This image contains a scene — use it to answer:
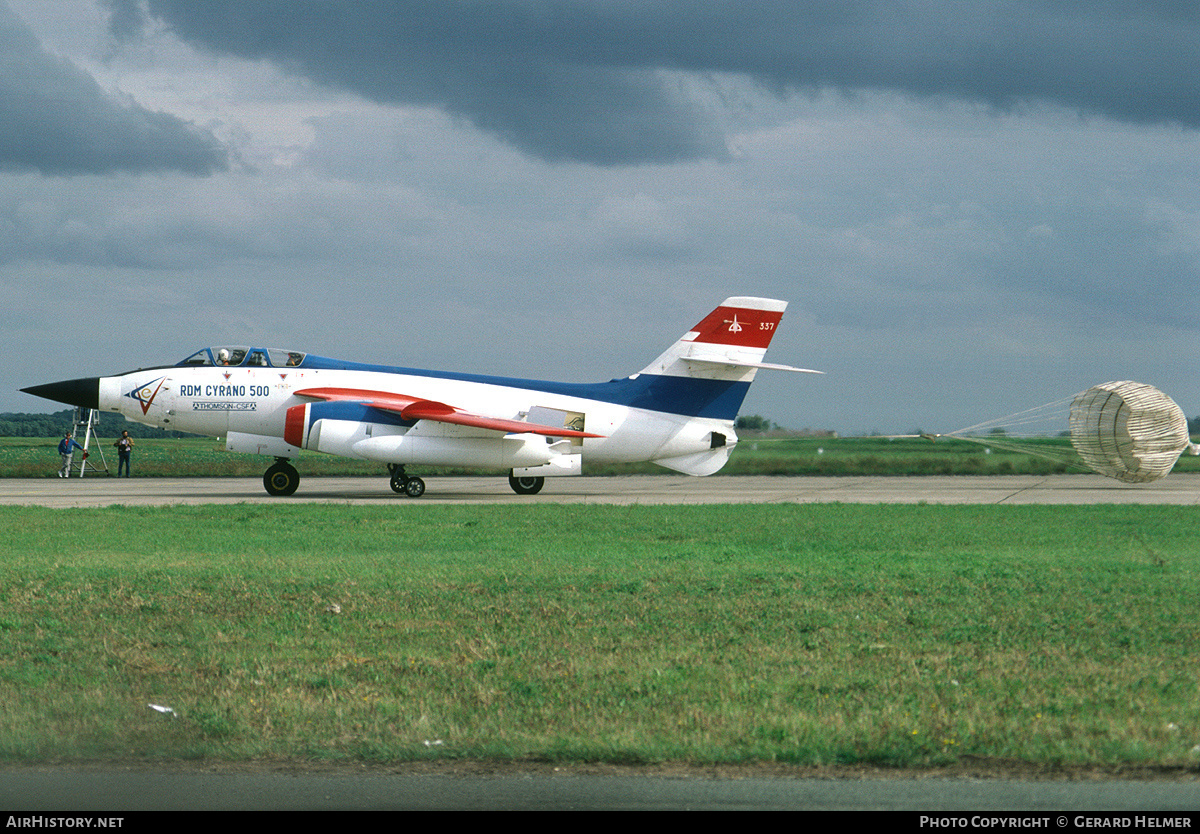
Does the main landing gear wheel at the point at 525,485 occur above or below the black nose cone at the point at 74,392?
below

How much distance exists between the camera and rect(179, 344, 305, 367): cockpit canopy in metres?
27.2

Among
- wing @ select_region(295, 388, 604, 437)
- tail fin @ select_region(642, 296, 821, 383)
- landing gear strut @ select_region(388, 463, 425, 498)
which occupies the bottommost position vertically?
landing gear strut @ select_region(388, 463, 425, 498)

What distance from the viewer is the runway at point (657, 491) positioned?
25.4 m

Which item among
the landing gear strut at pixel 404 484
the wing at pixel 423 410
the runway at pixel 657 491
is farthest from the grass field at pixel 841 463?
the landing gear strut at pixel 404 484

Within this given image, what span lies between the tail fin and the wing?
3.67m

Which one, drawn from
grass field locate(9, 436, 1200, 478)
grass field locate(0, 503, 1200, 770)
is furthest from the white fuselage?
grass field locate(0, 503, 1200, 770)

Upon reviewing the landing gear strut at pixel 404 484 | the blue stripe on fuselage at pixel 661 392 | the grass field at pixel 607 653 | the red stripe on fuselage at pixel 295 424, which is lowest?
the grass field at pixel 607 653

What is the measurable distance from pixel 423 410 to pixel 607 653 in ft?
64.2

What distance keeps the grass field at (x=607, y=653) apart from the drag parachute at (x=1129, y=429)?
13.0 metres

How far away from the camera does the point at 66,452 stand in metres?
40.3

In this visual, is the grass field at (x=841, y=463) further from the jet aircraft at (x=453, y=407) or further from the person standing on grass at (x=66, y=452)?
the jet aircraft at (x=453, y=407)

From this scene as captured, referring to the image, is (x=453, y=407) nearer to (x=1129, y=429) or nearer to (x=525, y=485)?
(x=525, y=485)

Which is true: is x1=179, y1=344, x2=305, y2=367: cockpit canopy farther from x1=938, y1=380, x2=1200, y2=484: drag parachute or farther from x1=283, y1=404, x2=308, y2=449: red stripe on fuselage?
x1=938, y1=380, x2=1200, y2=484: drag parachute
